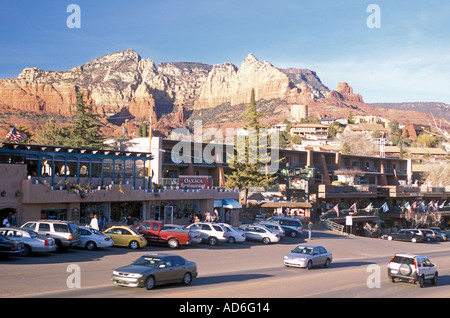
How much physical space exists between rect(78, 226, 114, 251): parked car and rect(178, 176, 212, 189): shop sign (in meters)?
15.3

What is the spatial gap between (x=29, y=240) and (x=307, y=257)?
13.9 metres

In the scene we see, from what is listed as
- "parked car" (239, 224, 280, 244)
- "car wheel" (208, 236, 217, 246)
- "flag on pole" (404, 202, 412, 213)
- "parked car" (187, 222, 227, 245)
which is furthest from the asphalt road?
"flag on pole" (404, 202, 412, 213)

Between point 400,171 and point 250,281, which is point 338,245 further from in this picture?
point 400,171

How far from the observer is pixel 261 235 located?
125 ft

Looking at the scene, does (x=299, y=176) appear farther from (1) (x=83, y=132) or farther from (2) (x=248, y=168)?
(1) (x=83, y=132)

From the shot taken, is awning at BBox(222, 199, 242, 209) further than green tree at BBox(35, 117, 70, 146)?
A: No

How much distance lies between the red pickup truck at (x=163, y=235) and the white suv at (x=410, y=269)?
13.3 metres

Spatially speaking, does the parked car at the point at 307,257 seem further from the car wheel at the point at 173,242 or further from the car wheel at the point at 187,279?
the car wheel at the point at 187,279

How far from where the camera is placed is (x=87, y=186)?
3378cm

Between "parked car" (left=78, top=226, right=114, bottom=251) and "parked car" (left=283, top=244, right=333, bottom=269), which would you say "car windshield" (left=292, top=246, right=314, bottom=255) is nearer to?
"parked car" (left=283, top=244, right=333, bottom=269)

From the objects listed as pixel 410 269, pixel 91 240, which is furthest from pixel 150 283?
pixel 410 269

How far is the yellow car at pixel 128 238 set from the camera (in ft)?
94.4

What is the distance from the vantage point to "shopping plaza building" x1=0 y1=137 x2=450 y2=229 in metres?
31.1
